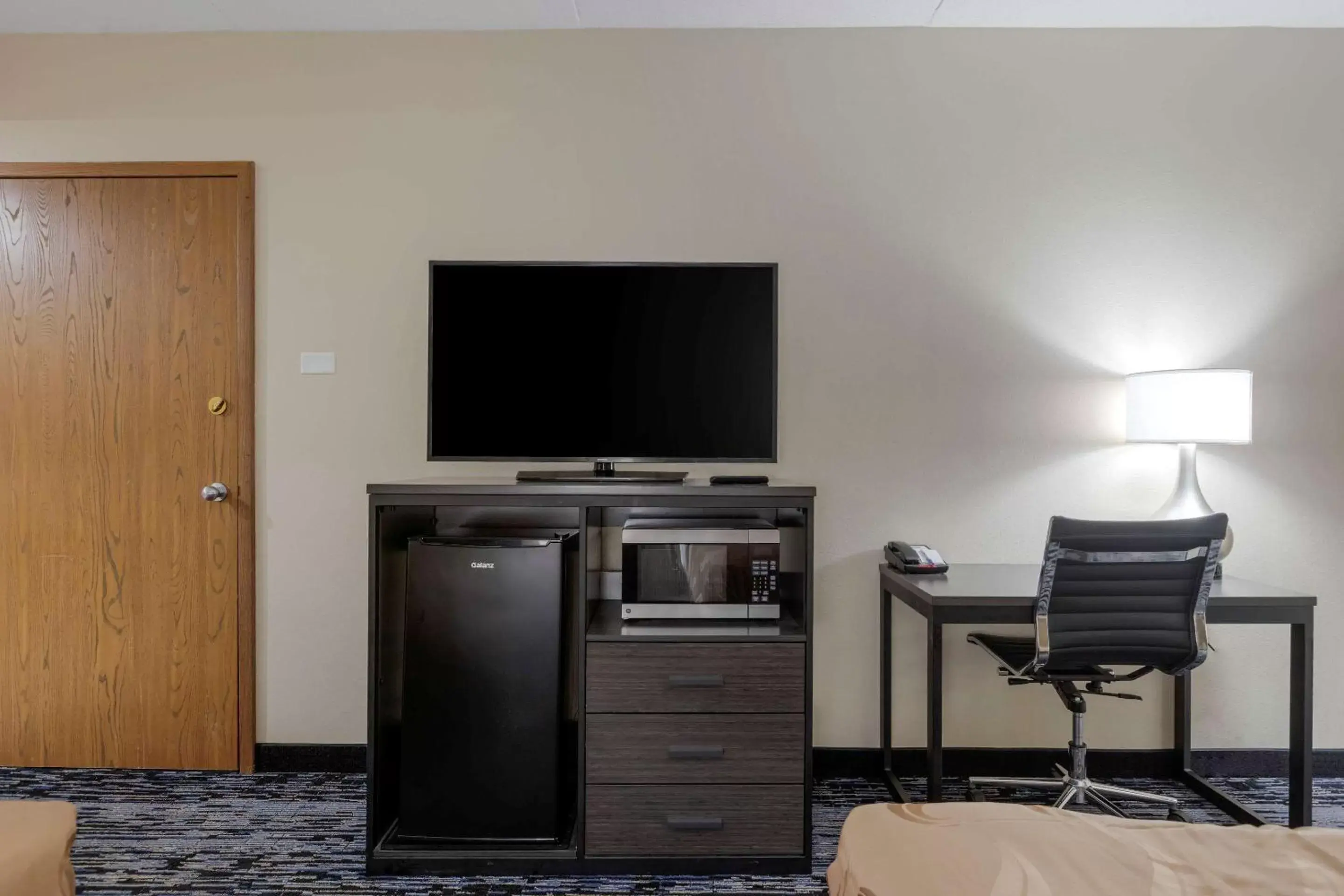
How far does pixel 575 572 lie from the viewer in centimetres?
215

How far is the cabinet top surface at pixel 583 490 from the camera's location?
198 centimetres

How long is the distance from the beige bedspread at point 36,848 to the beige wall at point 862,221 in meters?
1.51

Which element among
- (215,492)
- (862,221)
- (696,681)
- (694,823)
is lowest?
(694,823)

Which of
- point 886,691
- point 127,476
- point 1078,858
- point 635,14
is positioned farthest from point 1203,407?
point 127,476

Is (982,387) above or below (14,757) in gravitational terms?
above

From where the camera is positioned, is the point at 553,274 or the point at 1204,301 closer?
the point at 553,274

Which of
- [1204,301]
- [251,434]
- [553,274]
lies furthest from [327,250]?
[1204,301]

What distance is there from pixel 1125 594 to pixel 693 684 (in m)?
1.15

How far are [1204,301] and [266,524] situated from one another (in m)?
3.25

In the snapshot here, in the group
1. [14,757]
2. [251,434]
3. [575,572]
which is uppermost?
[251,434]

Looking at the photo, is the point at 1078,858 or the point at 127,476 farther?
the point at 127,476

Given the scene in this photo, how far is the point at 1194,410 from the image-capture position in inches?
90.6

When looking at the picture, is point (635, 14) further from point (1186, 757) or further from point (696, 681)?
point (1186, 757)

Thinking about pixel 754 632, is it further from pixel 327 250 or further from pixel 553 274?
pixel 327 250
